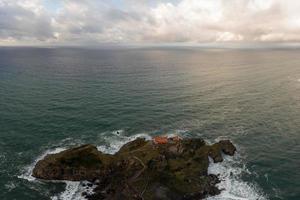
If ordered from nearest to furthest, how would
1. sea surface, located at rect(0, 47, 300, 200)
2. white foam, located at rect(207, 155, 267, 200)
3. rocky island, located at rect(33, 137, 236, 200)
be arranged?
1. rocky island, located at rect(33, 137, 236, 200)
2. white foam, located at rect(207, 155, 267, 200)
3. sea surface, located at rect(0, 47, 300, 200)

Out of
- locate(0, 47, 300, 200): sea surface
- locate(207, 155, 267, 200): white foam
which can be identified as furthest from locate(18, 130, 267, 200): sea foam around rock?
locate(0, 47, 300, 200): sea surface

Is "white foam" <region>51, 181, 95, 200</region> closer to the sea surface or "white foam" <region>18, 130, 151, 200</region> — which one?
"white foam" <region>18, 130, 151, 200</region>

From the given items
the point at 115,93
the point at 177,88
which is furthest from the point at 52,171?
the point at 177,88

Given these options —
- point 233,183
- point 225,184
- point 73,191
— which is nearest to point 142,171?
point 73,191

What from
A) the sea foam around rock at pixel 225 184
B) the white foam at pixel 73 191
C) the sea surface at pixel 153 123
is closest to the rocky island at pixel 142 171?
the white foam at pixel 73 191

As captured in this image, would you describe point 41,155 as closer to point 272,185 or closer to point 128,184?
point 128,184

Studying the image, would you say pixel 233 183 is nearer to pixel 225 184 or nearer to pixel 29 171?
pixel 225 184
